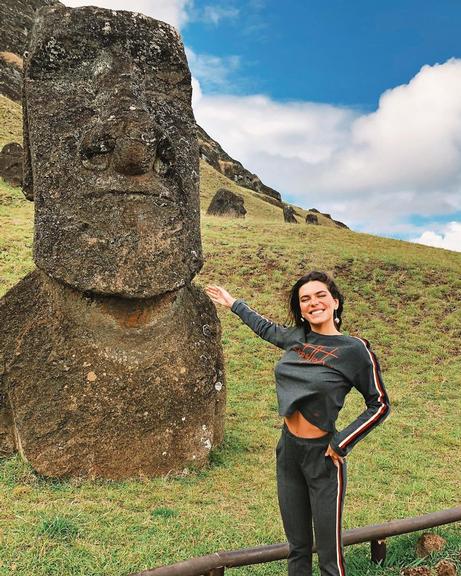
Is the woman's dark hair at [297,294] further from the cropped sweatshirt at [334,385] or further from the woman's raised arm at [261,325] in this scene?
the cropped sweatshirt at [334,385]

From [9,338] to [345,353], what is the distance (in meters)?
3.58

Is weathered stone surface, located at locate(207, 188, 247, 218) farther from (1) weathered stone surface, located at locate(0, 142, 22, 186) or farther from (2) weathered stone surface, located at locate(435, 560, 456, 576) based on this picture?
(2) weathered stone surface, located at locate(435, 560, 456, 576)

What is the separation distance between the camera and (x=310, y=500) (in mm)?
3168

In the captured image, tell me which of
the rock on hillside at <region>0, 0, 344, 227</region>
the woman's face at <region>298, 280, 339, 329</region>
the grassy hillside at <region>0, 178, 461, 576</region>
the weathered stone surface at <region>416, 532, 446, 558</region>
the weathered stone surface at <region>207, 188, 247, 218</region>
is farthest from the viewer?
the rock on hillside at <region>0, 0, 344, 227</region>

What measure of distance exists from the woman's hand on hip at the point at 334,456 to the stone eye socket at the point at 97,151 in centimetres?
341

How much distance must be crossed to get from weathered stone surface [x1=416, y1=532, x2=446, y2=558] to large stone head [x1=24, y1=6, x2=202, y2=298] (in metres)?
2.79

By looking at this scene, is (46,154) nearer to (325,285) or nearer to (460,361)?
(325,285)

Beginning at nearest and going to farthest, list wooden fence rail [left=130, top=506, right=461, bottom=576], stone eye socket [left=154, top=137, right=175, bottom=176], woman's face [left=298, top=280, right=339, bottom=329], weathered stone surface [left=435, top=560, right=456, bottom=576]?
woman's face [left=298, top=280, right=339, bottom=329], wooden fence rail [left=130, top=506, right=461, bottom=576], weathered stone surface [left=435, top=560, right=456, bottom=576], stone eye socket [left=154, top=137, right=175, bottom=176]

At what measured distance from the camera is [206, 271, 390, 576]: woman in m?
3.05

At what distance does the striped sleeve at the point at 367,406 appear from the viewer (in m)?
2.97

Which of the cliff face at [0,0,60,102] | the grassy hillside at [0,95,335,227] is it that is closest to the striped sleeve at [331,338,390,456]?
the grassy hillside at [0,95,335,227]

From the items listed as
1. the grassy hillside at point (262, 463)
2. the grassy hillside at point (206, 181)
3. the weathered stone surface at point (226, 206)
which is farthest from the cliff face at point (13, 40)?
the grassy hillside at point (262, 463)

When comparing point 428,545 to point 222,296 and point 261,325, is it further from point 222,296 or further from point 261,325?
point 222,296

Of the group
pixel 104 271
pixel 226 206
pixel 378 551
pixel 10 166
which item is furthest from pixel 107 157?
pixel 226 206
